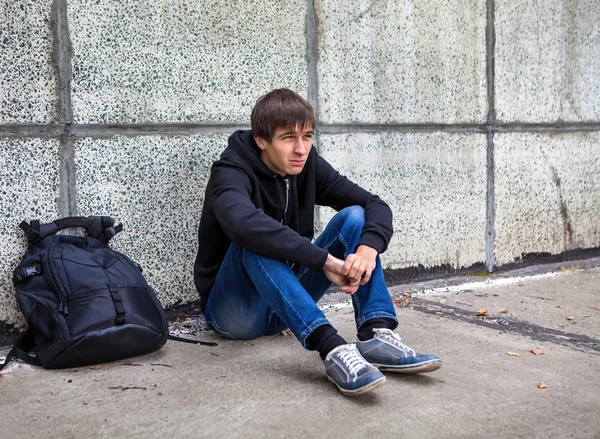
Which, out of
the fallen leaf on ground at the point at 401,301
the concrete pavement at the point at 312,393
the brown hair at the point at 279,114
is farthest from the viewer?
the fallen leaf on ground at the point at 401,301

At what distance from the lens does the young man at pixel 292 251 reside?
2.70 metres

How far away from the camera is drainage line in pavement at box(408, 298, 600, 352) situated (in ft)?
11.2

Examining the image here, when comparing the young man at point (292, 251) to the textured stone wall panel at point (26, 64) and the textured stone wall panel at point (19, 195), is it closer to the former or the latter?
the textured stone wall panel at point (19, 195)

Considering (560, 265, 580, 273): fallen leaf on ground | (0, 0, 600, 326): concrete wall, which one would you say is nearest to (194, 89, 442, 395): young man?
(0, 0, 600, 326): concrete wall

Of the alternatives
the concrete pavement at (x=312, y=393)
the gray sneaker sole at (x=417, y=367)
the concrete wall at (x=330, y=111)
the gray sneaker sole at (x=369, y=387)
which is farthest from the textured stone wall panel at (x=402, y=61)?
the gray sneaker sole at (x=369, y=387)

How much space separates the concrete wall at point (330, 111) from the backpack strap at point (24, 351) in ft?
0.71

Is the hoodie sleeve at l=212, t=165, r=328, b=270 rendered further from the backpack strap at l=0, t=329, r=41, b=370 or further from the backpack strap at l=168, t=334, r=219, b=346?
the backpack strap at l=0, t=329, r=41, b=370

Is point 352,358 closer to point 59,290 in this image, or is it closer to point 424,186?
point 59,290

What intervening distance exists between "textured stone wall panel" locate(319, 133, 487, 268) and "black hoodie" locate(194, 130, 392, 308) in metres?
0.80

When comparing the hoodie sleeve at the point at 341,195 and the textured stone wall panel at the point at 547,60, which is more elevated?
the textured stone wall panel at the point at 547,60

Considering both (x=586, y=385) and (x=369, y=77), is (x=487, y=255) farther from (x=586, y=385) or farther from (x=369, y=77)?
(x=586, y=385)

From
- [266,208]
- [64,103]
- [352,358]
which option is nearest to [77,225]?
[64,103]

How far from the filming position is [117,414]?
7.95 feet

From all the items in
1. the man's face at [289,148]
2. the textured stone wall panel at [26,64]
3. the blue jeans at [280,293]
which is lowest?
the blue jeans at [280,293]
